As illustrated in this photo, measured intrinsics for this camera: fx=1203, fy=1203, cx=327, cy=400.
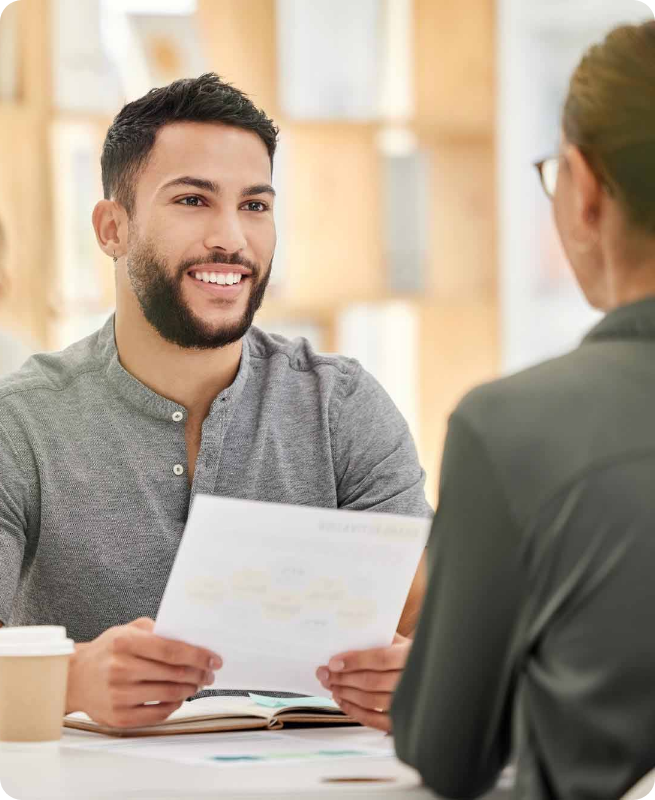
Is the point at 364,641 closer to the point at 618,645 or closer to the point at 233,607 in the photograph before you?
the point at 233,607

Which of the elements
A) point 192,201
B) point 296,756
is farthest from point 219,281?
point 296,756

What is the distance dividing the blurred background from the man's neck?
1.47 metres

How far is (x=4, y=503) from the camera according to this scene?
1660 millimetres

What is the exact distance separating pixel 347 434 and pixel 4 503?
1.67 feet

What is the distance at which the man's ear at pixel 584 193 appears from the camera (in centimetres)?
93

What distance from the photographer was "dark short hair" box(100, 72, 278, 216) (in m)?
1.84

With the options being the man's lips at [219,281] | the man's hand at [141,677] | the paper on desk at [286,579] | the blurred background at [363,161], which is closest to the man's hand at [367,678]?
the paper on desk at [286,579]

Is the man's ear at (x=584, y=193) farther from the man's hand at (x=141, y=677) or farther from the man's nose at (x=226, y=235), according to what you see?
the man's nose at (x=226, y=235)

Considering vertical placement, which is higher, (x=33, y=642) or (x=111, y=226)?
(x=111, y=226)

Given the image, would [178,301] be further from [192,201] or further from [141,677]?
[141,677]

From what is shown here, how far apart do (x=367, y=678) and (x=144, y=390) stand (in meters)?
0.68

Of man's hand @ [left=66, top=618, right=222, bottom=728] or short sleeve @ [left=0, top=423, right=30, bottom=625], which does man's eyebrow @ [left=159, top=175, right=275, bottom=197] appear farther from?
man's hand @ [left=66, top=618, right=222, bottom=728]

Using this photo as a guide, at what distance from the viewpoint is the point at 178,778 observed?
103 cm

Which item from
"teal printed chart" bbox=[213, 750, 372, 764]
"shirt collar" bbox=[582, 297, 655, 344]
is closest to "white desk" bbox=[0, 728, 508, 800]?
"teal printed chart" bbox=[213, 750, 372, 764]
